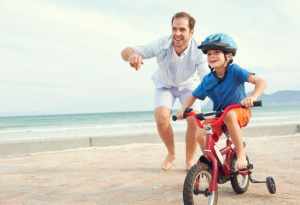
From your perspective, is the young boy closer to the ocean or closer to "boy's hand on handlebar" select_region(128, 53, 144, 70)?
"boy's hand on handlebar" select_region(128, 53, 144, 70)

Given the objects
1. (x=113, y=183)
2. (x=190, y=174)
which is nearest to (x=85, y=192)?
(x=113, y=183)

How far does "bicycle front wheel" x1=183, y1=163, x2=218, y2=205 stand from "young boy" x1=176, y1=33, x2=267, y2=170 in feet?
1.13

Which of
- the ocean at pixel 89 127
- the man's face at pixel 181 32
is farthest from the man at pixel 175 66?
the ocean at pixel 89 127

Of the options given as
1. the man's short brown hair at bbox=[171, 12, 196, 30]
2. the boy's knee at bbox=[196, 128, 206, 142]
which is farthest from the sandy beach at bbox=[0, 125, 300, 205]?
the man's short brown hair at bbox=[171, 12, 196, 30]

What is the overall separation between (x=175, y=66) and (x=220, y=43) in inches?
57.2

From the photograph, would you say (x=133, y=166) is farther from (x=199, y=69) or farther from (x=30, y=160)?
(x=30, y=160)

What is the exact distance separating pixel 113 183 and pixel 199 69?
180 centimetres

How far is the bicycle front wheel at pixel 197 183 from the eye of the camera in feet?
7.63

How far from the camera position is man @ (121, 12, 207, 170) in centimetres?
393

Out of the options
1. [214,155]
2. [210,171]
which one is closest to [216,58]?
[214,155]

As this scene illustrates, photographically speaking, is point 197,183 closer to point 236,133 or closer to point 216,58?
point 236,133

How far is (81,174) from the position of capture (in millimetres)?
4309

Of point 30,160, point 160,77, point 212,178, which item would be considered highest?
point 160,77

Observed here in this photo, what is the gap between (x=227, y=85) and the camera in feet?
9.46
